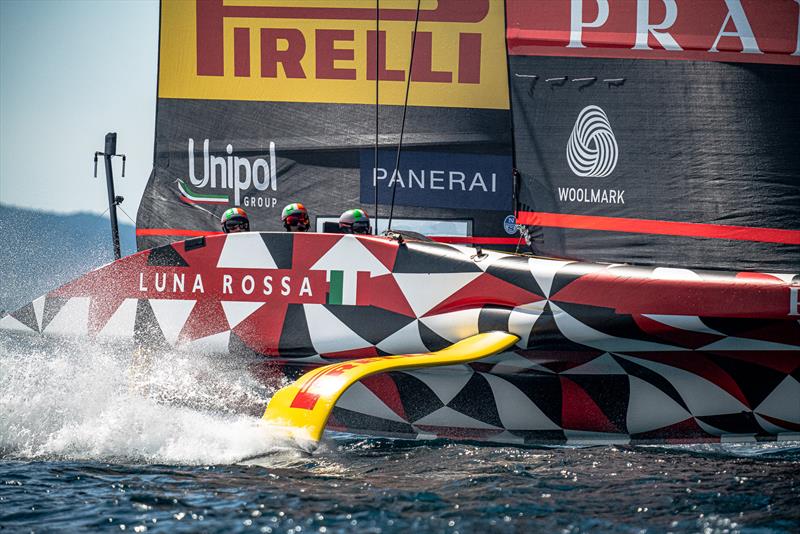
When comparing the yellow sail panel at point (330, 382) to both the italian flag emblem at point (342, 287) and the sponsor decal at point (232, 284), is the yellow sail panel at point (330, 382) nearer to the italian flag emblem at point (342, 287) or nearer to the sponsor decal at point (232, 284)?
the italian flag emblem at point (342, 287)

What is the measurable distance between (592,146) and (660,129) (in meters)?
0.34

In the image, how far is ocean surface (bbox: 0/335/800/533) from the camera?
2775 millimetres

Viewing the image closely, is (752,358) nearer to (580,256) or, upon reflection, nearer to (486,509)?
(580,256)

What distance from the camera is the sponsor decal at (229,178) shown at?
20.3 ft

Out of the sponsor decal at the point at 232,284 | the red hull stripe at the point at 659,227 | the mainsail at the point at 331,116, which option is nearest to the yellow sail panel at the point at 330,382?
the sponsor decal at the point at 232,284

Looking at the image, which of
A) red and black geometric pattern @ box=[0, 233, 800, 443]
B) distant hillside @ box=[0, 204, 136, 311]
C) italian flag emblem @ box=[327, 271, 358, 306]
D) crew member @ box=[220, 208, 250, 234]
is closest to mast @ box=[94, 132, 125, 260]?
crew member @ box=[220, 208, 250, 234]

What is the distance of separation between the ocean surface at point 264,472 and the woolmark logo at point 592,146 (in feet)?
4.82

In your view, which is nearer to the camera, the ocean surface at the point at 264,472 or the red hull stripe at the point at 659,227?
the ocean surface at the point at 264,472

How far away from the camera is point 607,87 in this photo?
4762 millimetres

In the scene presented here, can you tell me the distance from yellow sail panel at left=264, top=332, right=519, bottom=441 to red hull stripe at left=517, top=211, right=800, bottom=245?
1.11 metres

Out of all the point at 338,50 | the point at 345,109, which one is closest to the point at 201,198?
the point at 345,109

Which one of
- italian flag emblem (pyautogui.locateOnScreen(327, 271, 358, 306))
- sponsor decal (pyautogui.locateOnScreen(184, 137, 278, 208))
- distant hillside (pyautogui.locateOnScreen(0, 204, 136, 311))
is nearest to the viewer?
italian flag emblem (pyautogui.locateOnScreen(327, 271, 358, 306))

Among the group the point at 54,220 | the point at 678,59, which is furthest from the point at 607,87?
the point at 54,220

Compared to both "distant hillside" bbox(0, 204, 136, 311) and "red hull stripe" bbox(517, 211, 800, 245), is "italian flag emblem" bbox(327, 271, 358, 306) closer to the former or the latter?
"red hull stripe" bbox(517, 211, 800, 245)
